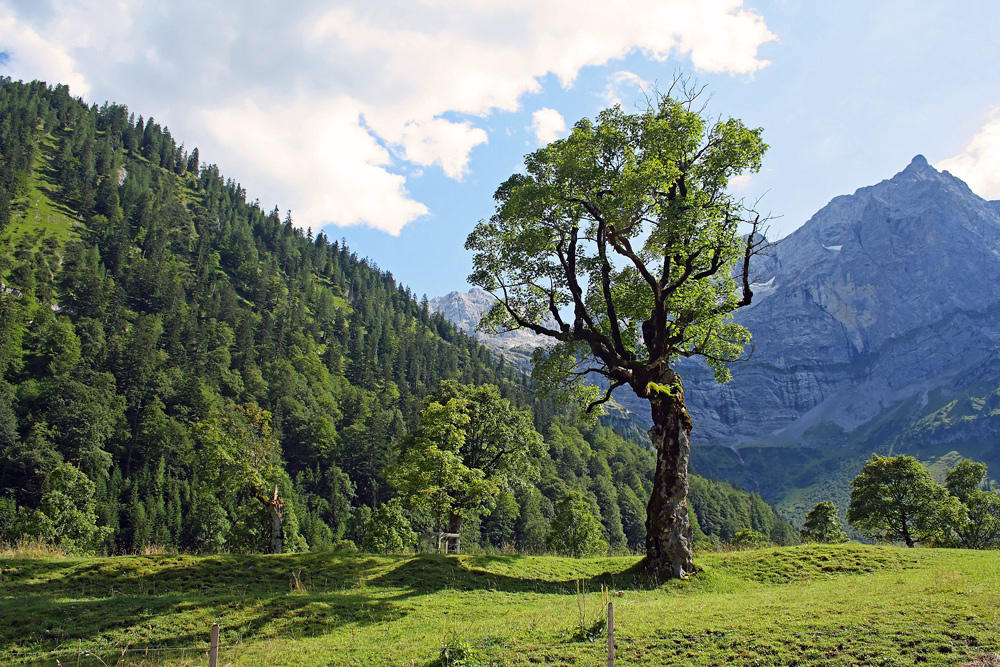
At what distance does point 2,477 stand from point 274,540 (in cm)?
9533

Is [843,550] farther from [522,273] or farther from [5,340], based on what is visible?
[5,340]

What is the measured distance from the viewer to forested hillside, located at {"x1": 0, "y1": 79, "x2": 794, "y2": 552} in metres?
88.9

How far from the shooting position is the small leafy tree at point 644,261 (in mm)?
17391

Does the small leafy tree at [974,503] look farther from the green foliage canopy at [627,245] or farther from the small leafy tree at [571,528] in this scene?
the green foliage canopy at [627,245]

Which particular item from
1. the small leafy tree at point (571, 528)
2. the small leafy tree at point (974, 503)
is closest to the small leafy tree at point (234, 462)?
the small leafy tree at point (571, 528)

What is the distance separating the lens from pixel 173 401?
124m

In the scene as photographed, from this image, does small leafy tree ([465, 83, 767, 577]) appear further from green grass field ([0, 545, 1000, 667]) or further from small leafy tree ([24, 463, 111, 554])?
small leafy tree ([24, 463, 111, 554])

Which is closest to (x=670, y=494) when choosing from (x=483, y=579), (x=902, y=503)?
(x=483, y=579)

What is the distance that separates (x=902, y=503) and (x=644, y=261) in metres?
35.9

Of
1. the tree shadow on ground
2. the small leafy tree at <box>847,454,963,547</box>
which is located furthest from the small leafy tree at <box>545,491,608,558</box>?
the tree shadow on ground

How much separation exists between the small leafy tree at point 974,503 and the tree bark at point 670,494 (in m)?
48.4

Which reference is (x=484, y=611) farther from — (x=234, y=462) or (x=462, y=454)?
(x=462, y=454)

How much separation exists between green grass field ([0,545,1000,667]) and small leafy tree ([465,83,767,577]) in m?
3.90

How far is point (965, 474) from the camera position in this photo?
5209 cm
